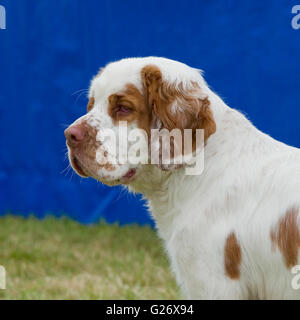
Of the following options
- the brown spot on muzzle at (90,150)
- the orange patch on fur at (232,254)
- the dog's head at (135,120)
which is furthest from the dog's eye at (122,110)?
the orange patch on fur at (232,254)

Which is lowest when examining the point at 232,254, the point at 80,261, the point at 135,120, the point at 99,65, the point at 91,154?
the point at 232,254

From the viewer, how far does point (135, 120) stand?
2.69 metres

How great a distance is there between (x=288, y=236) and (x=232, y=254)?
25 centimetres

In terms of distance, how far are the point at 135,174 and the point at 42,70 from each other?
3295 mm

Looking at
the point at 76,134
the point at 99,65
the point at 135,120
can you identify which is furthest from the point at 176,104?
the point at 99,65

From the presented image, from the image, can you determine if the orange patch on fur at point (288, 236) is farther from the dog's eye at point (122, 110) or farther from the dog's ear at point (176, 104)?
the dog's eye at point (122, 110)

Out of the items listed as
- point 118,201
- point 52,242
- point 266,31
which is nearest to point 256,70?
point 266,31

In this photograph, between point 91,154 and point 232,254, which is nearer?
point 232,254

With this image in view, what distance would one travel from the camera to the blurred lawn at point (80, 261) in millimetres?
4277

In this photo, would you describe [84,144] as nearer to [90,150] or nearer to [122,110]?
[90,150]

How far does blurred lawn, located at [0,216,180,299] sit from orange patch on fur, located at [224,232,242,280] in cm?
164

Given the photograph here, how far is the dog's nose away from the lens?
268 cm

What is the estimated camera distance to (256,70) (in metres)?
5.02
